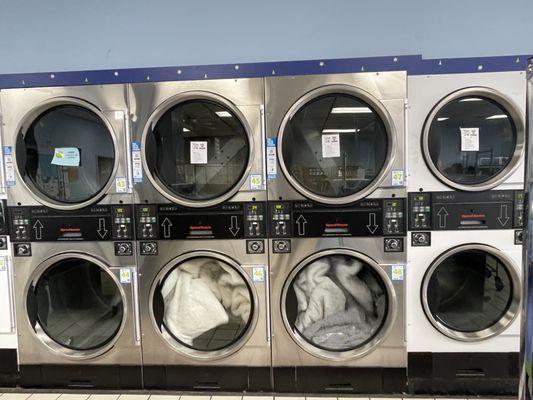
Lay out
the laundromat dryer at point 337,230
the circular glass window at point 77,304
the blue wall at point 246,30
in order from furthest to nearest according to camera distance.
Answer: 1. the blue wall at point 246,30
2. the circular glass window at point 77,304
3. the laundromat dryer at point 337,230

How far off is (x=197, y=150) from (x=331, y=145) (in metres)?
0.76

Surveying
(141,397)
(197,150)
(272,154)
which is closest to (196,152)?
(197,150)

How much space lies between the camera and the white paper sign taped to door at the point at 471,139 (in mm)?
1926

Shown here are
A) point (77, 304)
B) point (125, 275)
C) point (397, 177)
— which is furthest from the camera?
point (77, 304)

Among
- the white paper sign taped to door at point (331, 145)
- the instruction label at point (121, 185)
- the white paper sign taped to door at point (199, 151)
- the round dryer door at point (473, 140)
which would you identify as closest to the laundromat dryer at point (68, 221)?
the instruction label at point (121, 185)

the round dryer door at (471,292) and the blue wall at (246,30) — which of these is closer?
the round dryer door at (471,292)

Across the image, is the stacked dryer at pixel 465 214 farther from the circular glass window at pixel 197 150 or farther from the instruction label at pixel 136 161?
the instruction label at pixel 136 161

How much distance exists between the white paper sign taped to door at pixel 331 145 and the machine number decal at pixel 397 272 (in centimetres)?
70

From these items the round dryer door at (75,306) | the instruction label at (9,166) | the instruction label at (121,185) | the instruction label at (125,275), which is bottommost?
the round dryer door at (75,306)

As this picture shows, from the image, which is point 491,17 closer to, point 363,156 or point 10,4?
point 363,156

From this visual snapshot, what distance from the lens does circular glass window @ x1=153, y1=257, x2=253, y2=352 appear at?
2016 mm

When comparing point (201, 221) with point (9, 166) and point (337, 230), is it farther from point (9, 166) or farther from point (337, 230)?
point (9, 166)

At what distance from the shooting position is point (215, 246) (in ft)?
6.38

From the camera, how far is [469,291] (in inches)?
81.7
